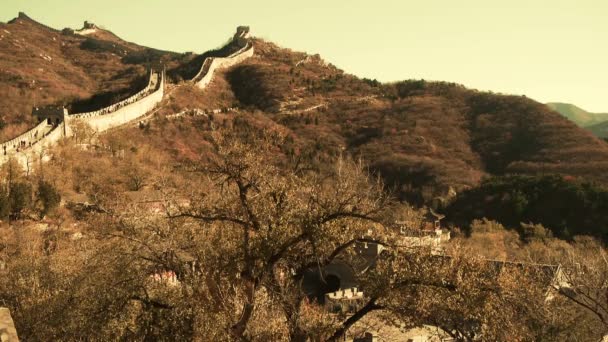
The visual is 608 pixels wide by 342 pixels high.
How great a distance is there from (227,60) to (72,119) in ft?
204

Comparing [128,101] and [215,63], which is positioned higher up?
[215,63]

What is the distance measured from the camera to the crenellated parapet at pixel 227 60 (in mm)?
106875

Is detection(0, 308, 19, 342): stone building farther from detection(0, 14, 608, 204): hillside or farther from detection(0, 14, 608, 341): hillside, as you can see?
detection(0, 14, 608, 204): hillside

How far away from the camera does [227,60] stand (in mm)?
122875

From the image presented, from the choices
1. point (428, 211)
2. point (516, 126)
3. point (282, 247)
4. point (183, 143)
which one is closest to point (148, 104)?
point (183, 143)

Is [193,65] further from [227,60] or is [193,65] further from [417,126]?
[417,126]

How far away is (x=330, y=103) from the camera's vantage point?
119 m

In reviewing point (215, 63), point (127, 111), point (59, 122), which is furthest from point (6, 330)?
point (215, 63)

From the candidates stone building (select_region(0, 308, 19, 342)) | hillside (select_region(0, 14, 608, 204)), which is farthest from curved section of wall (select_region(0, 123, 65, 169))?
stone building (select_region(0, 308, 19, 342))

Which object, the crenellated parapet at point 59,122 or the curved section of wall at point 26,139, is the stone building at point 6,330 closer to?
the crenellated parapet at point 59,122

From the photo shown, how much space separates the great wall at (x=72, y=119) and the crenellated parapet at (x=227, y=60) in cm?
16

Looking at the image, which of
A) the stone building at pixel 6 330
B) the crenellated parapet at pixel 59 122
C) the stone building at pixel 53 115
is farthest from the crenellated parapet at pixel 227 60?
the stone building at pixel 6 330

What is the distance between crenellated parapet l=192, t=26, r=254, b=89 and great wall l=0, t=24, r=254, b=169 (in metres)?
0.16

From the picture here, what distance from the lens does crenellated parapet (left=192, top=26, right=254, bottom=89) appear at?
351 feet
